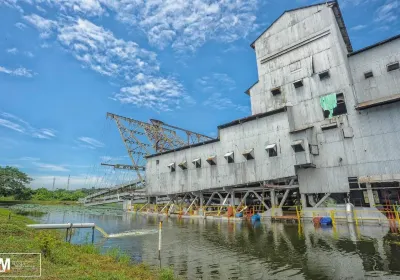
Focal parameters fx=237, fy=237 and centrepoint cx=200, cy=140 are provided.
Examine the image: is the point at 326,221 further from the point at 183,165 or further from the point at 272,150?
the point at 183,165

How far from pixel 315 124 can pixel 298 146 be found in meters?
3.44

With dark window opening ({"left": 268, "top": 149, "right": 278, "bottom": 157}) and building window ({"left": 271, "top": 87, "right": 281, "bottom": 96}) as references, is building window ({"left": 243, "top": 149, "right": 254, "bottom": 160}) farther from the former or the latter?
building window ({"left": 271, "top": 87, "right": 281, "bottom": 96})

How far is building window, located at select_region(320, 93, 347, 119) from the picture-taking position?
2442cm

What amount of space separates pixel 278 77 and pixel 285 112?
5.57 meters

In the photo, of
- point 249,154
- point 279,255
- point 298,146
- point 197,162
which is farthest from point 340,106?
point 279,255

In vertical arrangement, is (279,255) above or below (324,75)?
below

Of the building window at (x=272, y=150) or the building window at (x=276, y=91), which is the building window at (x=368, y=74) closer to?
the building window at (x=276, y=91)

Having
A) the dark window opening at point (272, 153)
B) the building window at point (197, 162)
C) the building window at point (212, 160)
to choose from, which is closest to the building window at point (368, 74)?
the dark window opening at point (272, 153)

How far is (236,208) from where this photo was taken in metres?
29.7

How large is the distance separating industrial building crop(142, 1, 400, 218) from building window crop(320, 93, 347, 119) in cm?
9

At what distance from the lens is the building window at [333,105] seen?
24422 millimetres

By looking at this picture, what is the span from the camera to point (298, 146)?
81.2 feet

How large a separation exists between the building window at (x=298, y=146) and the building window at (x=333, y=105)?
13.4 ft

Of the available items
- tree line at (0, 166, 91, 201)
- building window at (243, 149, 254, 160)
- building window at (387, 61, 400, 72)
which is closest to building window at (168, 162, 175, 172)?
building window at (243, 149, 254, 160)
